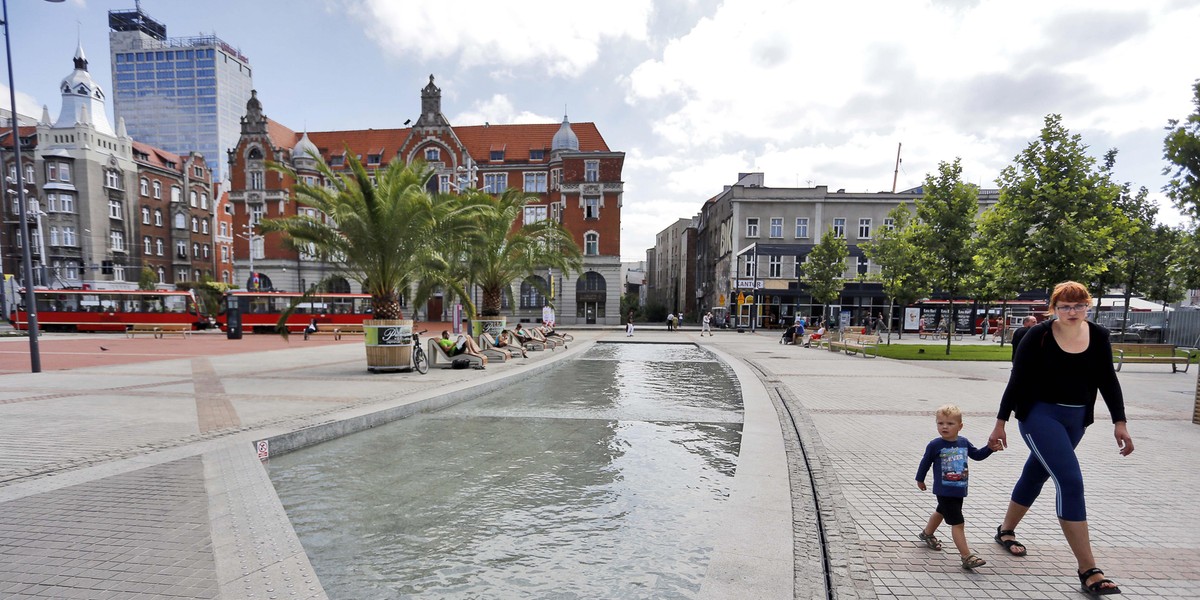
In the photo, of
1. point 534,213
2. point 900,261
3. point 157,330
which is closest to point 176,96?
point 534,213

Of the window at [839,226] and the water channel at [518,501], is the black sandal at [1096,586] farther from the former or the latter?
the window at [839,226]

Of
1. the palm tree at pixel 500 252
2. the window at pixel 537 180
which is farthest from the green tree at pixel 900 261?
the window at pixel 537 180

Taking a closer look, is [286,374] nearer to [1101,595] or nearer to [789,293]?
[1101,595]

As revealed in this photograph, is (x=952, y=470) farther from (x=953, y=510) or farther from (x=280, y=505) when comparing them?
(x=280, y=505)

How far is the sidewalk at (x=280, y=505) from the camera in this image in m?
3.26

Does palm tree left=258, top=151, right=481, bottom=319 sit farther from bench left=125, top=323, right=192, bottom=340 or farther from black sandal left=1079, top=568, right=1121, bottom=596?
bench left=125, top=323, right=192, bottom=340

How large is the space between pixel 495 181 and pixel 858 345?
127ft

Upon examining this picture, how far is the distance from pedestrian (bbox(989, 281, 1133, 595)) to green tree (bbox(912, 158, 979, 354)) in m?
20.5

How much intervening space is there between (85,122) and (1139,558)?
77.9 metres

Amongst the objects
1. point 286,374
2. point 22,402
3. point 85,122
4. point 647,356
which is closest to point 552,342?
point 647,356

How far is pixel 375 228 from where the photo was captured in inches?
508

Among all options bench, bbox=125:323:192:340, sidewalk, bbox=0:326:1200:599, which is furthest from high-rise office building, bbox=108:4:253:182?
sidewalk, bbox=0:326:1200:599

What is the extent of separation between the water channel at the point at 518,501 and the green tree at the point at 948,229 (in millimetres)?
17506

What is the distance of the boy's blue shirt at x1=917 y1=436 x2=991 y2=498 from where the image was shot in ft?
11.4
